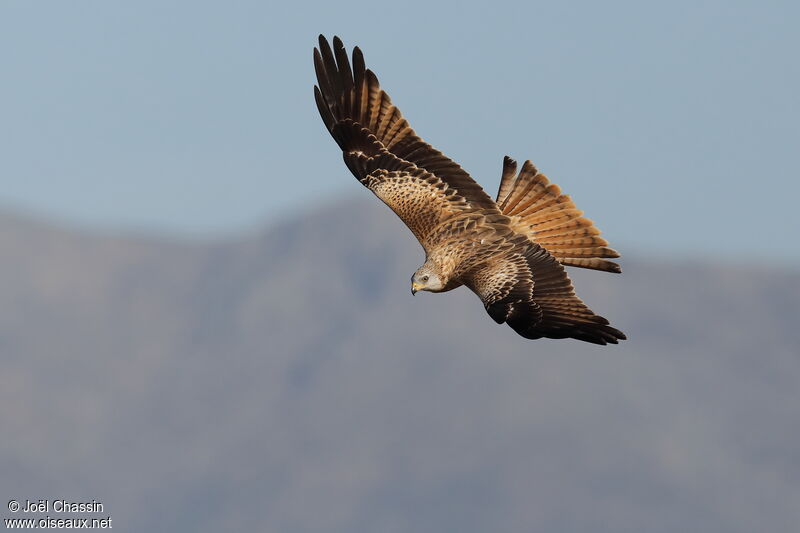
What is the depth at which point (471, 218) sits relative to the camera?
21375 millimetres

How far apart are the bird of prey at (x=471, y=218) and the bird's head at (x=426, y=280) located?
1cm

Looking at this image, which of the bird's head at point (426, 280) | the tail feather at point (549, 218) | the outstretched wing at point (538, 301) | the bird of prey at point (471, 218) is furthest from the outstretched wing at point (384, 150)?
the outstretched wing at point (538, 301)

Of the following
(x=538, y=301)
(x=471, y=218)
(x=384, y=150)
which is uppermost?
(x=384, y=150)

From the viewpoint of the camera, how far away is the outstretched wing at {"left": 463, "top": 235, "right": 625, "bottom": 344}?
1948 cm

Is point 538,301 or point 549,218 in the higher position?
point 549,218

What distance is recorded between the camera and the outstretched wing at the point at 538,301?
1948 cm

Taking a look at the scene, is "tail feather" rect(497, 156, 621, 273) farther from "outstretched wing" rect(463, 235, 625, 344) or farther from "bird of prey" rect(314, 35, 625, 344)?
"outstretched wing" rect(463, 235, 625, 344)

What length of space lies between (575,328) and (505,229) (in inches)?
84.2

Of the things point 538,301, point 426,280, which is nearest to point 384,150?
point 426,280

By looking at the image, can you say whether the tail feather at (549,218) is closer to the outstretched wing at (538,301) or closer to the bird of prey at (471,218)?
the bird of prey at (471,218)

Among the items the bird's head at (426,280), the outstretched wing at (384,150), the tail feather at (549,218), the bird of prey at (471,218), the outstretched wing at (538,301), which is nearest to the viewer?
the outstretched wing at (538,301)

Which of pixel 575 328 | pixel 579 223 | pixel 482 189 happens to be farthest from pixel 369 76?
pixel 575 328

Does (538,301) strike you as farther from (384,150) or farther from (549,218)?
(384,150)

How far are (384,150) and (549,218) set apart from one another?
8.94 feet
